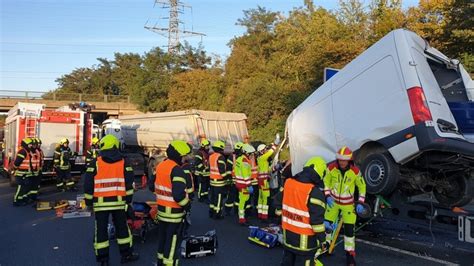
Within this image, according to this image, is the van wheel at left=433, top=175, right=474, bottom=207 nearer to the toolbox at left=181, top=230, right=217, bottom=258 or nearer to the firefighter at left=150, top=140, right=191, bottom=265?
the toolbox at left=181, top=230, right=217, bottom=258

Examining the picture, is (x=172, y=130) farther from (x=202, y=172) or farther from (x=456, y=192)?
(x=456, y=192)

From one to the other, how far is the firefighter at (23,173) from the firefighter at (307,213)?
8.59 meters

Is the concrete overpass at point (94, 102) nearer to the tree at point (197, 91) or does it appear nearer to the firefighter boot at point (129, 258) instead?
the tree at point (197, 91)

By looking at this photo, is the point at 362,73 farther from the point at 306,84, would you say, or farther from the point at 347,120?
the point at 306,84

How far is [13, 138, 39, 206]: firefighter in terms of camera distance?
1078cm

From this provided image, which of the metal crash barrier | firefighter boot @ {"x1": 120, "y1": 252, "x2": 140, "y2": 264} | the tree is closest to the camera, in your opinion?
the metal crash barrier

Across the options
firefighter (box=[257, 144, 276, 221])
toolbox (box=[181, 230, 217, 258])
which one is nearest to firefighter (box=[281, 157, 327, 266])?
toolbox (box=[181, 230, 217, 258])

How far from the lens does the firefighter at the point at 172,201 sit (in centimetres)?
522

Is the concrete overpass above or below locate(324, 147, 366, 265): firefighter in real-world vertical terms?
above

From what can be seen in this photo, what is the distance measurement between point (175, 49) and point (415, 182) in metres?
46.2

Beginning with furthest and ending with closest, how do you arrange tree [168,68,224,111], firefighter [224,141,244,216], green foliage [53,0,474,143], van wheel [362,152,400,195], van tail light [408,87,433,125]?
1. tree [168,68,224,111]
2. green foliage [53,0,474,143]
3. firefighter [224,141,244,216]
4. van wheel [362,152,400,195]
5. van tail light [408,87,433,125]

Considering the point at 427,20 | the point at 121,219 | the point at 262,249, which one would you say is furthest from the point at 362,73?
the point at 427,20

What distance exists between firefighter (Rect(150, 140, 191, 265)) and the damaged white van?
224cm

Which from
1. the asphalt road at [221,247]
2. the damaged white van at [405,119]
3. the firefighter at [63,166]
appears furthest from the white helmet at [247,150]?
the firefighter at [63,166]
